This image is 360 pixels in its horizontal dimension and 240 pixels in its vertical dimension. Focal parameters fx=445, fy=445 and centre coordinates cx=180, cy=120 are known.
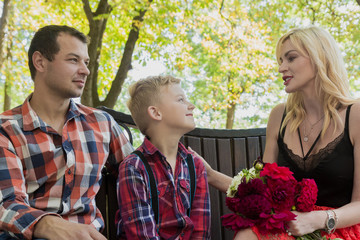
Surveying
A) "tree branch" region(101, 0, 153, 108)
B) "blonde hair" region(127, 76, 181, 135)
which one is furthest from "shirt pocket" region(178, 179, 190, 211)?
"tree branch" region(101, 0, 153, 108)

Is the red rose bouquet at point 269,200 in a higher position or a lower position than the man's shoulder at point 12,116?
lower

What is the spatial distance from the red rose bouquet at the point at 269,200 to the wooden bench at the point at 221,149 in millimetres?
947

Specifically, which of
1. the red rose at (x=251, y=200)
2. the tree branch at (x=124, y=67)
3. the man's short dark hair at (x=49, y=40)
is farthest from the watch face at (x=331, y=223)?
the tree branch at (x=124, y=67)

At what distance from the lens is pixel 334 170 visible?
2.38m

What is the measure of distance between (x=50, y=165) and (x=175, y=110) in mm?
727

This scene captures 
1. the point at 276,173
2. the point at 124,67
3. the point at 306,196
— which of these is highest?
the point at 124,67

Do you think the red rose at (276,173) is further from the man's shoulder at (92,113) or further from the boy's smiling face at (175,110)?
the man's shoulder at (92,113)

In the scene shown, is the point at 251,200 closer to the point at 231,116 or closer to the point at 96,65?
the point at 96,65

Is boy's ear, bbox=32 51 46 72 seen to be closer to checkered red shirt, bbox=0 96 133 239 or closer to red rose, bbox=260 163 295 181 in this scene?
checkered red shirt, bbox=0 96 133 239

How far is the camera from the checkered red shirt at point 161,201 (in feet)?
7.39

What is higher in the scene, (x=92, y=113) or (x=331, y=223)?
(x=92, y=113)

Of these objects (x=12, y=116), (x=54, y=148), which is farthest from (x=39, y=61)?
(x=54, y=148)

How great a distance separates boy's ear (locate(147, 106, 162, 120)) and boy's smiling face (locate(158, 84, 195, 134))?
0.02 meters

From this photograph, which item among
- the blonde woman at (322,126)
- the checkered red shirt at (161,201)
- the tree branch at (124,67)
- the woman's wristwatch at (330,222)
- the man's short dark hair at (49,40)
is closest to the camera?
the woman's wristwatch at (330,222)
